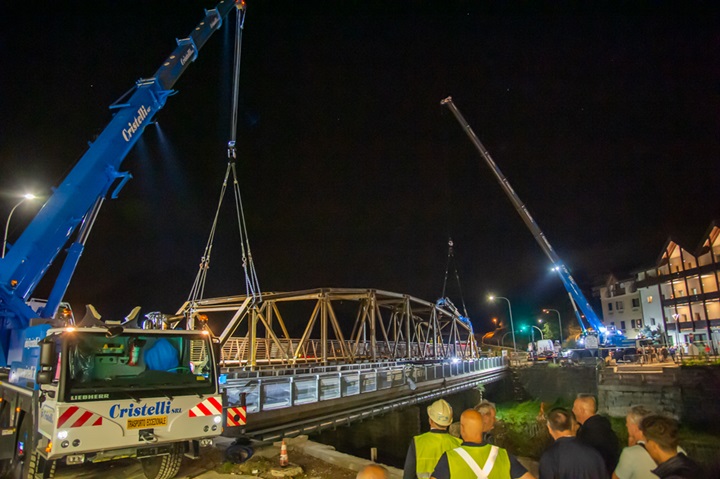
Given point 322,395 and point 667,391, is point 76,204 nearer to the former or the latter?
point 322,395

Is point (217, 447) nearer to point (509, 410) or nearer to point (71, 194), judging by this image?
point (71, 194)

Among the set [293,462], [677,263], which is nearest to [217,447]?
[293,462]

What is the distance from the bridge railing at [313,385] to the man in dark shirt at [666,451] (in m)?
10.1

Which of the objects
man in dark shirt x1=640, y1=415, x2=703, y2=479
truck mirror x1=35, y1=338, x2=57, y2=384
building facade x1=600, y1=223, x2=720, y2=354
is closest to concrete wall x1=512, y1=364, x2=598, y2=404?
building facade x1=600, y1=223, x2=720, y2=354

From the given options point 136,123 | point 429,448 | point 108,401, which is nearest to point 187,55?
point 136,123

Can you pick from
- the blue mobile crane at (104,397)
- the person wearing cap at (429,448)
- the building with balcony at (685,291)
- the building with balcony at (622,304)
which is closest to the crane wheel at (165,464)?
the blue mobile crane at (104,397)

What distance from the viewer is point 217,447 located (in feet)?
34.1

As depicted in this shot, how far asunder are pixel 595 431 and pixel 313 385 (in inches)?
458

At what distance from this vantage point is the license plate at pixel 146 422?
22.9ft

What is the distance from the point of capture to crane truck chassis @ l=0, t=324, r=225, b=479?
21.8ft

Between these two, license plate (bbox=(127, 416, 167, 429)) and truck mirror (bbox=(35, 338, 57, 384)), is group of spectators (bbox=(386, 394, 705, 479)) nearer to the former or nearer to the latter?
license plate (bbox=(127, 416, 167, 429))

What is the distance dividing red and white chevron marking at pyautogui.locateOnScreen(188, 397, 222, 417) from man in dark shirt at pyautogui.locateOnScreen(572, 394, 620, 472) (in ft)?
18.2

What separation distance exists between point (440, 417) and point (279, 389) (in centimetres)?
1058

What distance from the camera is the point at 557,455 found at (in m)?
4.14
